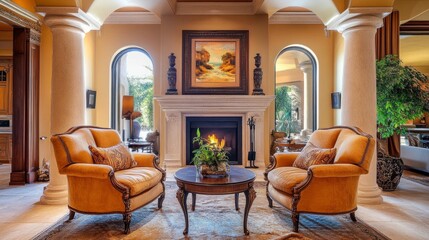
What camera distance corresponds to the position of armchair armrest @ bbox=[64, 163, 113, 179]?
2721 millimetres

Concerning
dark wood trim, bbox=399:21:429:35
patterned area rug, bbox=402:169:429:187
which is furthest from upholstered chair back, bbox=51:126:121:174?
dark wood trim, bbox=399:21:429:35

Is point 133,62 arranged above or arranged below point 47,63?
above

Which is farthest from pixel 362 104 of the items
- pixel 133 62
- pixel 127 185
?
pixel 133 62

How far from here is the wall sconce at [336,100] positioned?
19.9 feet

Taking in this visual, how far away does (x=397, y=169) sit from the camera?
441 centimetres

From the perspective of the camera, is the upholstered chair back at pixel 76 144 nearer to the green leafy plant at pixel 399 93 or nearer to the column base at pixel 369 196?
the column base at pixel 369 196

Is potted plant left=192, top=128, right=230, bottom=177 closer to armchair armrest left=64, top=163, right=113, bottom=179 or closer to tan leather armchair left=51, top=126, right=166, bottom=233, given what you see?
tan leather armchair left=51, top=126, right=166, bottom=233

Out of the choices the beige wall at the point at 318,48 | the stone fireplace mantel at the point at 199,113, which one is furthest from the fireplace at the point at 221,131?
the beige wall at the point at 318,48

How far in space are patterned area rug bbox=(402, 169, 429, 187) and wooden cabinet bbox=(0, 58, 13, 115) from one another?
9.73 meters

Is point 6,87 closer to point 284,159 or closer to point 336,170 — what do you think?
point 284,159

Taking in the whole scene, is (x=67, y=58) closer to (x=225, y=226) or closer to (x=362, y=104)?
(x=225, y=226)

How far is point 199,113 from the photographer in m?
A: 6.12

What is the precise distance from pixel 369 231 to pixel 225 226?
158 centimetres

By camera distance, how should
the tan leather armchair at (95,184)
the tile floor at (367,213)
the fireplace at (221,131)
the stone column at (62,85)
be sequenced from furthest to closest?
the fireplace at (221,131) → the stone column at (62,85) → the tile floor at (367,213) → the tan leather armchair at (95,184)
